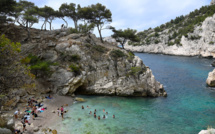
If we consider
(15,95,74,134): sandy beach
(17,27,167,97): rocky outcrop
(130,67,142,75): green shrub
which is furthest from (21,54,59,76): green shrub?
(130,67,142,75): green shrub

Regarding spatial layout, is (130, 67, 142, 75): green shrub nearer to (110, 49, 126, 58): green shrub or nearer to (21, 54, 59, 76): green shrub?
(110, 49, 126, 58): green shrub

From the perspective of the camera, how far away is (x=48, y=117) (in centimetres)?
2344

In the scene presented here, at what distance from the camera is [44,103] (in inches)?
1099

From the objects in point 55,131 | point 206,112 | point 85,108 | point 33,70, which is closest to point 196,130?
point 206,112

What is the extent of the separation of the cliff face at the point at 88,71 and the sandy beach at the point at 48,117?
3345 millimetres

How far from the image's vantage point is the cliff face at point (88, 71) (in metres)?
34.2

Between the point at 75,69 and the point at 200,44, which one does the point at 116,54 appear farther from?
the point at 200,44

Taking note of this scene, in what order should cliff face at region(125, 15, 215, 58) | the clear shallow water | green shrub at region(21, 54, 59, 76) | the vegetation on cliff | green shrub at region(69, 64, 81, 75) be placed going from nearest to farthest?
the vegetation on cliff < the clear shallow water < green shrub at region(21, 54, 59, 76) < green shrub at region(69, 64, 81, 75) < cliff face at region(125, 15, 215, 58)

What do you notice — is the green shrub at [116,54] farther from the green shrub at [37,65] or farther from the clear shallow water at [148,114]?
the green shrub at [37,65]

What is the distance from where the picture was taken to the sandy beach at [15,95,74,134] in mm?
19922

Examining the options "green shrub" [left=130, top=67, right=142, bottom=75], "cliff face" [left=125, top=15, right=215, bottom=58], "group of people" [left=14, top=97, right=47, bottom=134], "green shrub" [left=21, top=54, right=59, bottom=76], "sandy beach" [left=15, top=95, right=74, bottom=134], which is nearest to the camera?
"sandy beach" [left=15, top=95, right=74, bottom=134]

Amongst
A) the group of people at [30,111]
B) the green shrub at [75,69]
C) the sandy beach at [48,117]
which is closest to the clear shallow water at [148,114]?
the sandy beach at [48,117]

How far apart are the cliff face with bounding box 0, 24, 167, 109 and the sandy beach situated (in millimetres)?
3345

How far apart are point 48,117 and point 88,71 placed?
16042 millimetres
